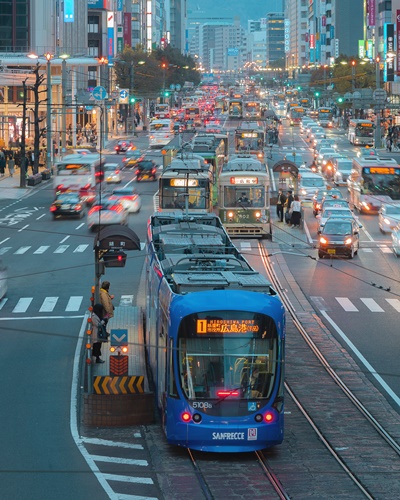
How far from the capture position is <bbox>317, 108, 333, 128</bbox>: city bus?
14625 centimetres

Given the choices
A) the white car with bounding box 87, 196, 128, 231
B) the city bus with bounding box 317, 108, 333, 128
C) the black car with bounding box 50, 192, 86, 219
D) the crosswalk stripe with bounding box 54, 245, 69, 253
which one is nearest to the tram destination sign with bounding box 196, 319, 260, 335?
the crosswalk stripe with bounding box 54, 245, 69, 253

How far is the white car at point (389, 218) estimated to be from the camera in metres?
53.3

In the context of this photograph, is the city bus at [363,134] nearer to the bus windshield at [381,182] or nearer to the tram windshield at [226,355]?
the bus windshield at [381,182]

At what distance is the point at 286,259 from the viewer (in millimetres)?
45688

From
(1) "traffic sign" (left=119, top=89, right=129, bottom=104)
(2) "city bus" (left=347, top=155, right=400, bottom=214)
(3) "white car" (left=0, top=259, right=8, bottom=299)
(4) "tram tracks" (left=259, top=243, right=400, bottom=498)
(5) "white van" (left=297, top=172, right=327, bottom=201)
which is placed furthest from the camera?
(1) "traffic sign" (left=119, top=89, right=129, bottom=104)

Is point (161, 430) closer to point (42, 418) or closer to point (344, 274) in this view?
point (42, 418)

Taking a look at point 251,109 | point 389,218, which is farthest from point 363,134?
point 389,218

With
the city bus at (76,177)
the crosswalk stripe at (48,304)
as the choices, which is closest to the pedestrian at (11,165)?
the city bus at (76,177)

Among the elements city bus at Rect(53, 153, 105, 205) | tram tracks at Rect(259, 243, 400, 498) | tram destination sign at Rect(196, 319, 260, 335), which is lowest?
tram tracks at Rect(259, 243, 400, 498)

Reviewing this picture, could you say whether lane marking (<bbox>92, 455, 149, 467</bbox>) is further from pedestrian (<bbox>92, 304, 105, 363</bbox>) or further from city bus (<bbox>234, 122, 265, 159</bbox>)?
city bus (<bbox>234, 122, 265, 159</bbox>)

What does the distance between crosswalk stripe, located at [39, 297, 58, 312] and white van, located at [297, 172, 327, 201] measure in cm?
3300

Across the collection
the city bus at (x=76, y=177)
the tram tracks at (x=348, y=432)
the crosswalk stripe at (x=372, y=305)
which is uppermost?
the city bus at (x=76, y=177)

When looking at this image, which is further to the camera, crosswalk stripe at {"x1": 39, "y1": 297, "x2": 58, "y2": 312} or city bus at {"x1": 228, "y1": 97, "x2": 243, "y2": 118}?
city bus at {"x1": 228, "y1": 97, "x2": 243, "y2": 118}

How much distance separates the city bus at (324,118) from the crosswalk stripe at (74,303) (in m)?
110
